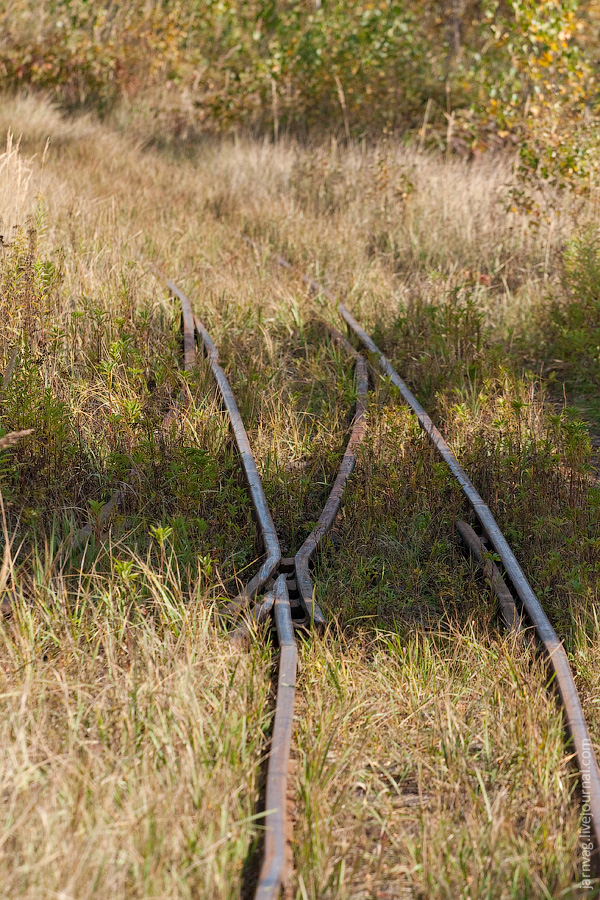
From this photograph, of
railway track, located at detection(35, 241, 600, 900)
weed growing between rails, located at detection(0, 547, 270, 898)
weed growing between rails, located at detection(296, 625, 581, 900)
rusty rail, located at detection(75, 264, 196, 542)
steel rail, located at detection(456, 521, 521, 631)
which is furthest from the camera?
rusty rail, located at detection(75, 264, 196, 542)

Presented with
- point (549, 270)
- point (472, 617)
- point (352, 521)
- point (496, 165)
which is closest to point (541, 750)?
point (472, 617)

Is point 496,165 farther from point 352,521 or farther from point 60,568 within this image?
point 60,568

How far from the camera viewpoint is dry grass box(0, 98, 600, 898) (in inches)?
88.3

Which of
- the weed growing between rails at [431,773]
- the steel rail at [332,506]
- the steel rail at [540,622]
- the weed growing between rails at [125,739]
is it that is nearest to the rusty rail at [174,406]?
the weed growing between rails at [125,739]

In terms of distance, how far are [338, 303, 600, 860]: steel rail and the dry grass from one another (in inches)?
2.5

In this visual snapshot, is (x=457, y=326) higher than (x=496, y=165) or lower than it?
lower

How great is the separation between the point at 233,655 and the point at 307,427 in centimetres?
233

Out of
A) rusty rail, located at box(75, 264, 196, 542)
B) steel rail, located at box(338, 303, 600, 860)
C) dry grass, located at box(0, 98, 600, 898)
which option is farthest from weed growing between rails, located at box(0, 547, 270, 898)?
steel rail, located at box(338, 303, 600, 860)

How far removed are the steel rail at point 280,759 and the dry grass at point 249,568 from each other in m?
0.07

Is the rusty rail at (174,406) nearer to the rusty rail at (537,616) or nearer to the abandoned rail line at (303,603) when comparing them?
the abandoned rail line at (303,603)

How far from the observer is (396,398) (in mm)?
5129

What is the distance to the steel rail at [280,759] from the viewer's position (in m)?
2.06

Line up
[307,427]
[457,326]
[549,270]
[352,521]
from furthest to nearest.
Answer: [549,270]
[457,326]
[307,427]
[352,521]

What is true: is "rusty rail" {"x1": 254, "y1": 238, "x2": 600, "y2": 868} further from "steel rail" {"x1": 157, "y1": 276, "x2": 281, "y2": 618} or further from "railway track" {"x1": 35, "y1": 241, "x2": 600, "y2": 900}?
"steel rail" {"x1": 157, "y1": 276, "x2": 281, "y2": 618}
